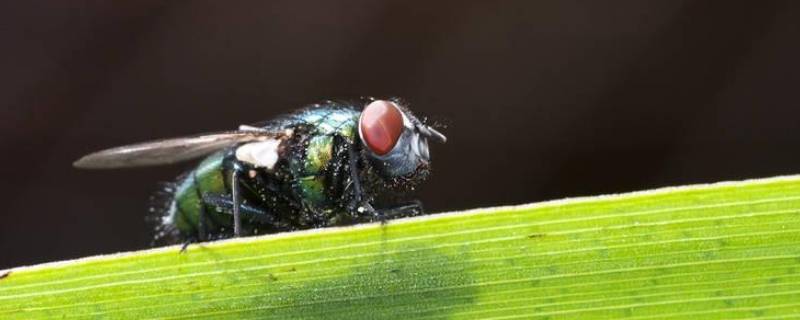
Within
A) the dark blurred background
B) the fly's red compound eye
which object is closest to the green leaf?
the fly's red compound eye

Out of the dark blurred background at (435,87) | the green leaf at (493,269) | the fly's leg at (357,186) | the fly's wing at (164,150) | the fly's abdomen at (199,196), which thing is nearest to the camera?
the green leaf at (493,269)

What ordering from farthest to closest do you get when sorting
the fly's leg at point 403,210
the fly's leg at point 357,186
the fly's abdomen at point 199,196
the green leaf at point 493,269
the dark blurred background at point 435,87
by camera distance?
the dark blurred background at point 435,87 < the fly's abdomen at point 199,196 < the fly's leg at point 357,186 < the fly's leg at point 403,210 < the green leaf at point 493,269

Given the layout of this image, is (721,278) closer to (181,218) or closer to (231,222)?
(231,222)

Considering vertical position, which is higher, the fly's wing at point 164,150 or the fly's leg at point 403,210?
the fly's wing at point 164,150

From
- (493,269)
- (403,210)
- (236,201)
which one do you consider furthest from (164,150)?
(493,269)

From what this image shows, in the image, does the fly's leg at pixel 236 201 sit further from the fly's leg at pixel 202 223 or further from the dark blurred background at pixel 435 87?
the dark blurred background at pixel 435 87

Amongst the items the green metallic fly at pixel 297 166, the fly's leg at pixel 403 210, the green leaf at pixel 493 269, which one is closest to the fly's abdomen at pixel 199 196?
the green metallic fly at pixel 297 166

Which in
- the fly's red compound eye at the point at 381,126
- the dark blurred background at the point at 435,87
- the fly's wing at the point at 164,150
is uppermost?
the fly's red compound eye at the point at 381,126

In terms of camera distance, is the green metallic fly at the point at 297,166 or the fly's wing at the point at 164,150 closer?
the green metallic fly at the point at 297,166

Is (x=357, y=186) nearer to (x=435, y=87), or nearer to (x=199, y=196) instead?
(x=199, y=196)
